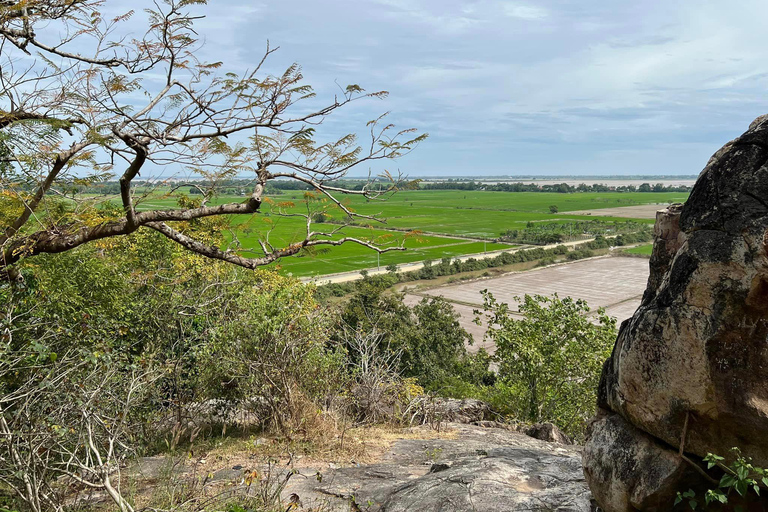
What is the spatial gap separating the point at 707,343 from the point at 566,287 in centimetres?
6079

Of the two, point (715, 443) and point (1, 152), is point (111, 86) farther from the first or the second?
point (715, 443)

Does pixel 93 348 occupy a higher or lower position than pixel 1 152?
lower

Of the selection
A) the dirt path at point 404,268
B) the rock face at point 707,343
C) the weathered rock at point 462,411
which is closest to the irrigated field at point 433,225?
the dirt path at point 404,268

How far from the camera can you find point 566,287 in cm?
6191

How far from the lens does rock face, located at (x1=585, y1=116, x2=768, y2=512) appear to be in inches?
158

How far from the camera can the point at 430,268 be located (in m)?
67.6

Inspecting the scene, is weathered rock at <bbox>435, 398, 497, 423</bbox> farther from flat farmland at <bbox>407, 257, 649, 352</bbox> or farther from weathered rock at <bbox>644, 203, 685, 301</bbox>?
flat farmland at <bbox>407, 257, 649, 352</bbox>

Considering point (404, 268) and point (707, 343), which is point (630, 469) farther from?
point (404, 268)

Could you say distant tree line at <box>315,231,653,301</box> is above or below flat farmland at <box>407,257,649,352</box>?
above

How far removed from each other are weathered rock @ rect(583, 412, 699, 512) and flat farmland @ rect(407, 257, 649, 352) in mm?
36148

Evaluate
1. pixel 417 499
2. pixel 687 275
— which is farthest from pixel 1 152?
pixel 687 275

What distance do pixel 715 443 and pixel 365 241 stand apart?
202 inches

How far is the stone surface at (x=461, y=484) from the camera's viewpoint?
571 cm

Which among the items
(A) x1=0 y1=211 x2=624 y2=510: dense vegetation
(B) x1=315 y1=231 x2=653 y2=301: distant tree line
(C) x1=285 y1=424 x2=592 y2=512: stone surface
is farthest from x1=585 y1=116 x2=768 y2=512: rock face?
(B) x1=315 y1=231 x2=653 y2=301: distant tree line
